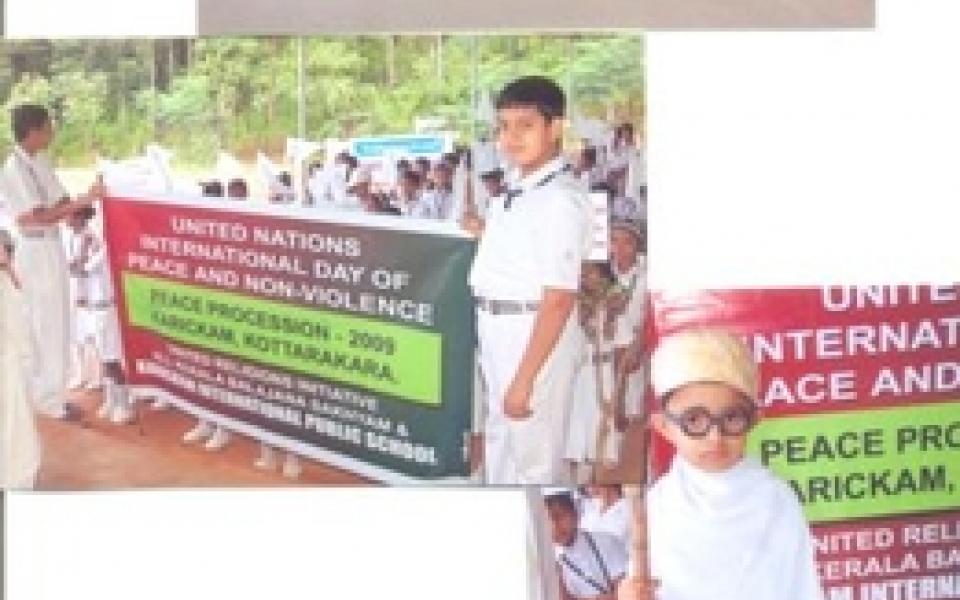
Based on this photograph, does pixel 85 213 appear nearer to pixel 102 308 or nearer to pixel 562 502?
pixel 102 308

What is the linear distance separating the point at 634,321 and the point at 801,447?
25 centimetres

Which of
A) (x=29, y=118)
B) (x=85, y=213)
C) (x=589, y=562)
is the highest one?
(x=29, y=118)

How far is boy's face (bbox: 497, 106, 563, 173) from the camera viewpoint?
6.61 ft

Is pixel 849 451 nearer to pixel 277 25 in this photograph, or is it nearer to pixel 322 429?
pixel 322 429

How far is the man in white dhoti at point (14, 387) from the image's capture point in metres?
2.02

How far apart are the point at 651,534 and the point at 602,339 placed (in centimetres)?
24

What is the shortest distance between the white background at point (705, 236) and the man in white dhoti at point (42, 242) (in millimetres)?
146

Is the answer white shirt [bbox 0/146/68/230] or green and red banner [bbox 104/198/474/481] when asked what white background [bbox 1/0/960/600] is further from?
white shirt [bbox 0/146/68/230]

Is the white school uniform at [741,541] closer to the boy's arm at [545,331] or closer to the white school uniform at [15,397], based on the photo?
the boy's arm at [545,331]

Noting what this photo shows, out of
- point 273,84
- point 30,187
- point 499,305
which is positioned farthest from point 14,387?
point 499,305

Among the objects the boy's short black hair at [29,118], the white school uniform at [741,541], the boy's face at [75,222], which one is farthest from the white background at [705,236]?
the boy's short black hair at [29,118]

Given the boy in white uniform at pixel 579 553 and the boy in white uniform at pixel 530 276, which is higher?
the boy in white uniform at pixel 530 276

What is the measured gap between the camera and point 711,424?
6.59ft

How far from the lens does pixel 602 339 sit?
2.04 metres
